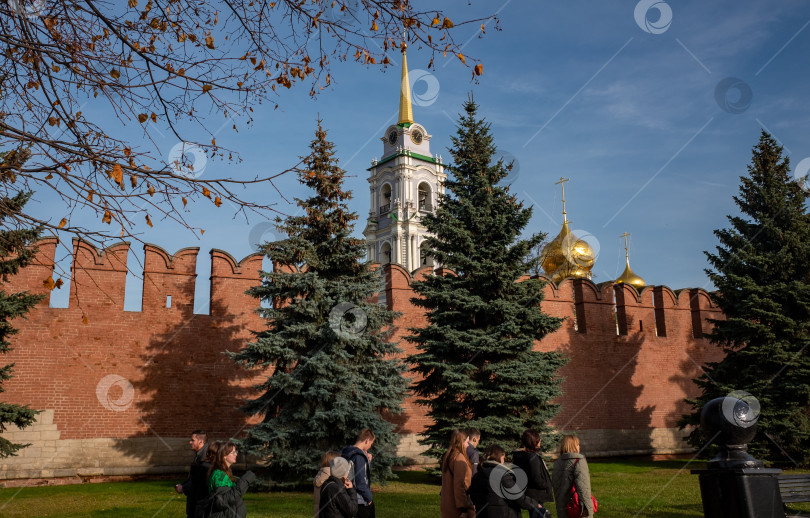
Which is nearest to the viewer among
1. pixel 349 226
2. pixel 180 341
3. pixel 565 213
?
pixel 349 226

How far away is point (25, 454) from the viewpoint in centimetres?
1427

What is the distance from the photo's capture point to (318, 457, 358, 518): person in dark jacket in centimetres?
560

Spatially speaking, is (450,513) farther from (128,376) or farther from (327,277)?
(128,376)

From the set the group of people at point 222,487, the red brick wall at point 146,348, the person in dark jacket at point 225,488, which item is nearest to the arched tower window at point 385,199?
the red brick wall at point 146,348

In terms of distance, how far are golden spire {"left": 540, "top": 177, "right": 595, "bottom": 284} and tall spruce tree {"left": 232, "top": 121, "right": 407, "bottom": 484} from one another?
19.6 meters

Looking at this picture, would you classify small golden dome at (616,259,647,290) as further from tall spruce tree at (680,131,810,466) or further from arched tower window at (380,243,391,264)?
arched tower window at (380,243,391,264)

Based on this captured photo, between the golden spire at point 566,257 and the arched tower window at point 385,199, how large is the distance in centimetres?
3198

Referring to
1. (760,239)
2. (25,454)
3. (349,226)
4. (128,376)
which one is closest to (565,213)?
(760,239)

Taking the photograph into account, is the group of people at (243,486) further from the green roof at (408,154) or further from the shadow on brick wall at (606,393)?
the green roof at (408,154)

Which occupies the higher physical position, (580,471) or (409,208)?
(409,208)

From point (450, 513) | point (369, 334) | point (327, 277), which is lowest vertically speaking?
point (450, 513)

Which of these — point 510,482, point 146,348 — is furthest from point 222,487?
point 146,348

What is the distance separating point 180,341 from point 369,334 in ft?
16.9

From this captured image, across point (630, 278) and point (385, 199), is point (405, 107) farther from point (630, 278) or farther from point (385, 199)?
point (630, 278)
